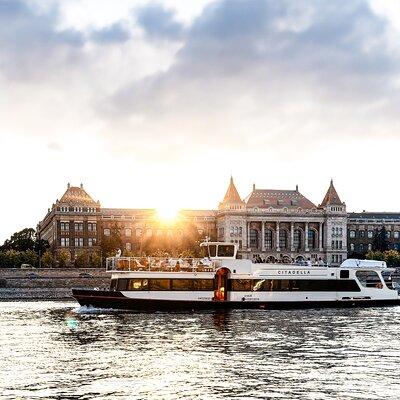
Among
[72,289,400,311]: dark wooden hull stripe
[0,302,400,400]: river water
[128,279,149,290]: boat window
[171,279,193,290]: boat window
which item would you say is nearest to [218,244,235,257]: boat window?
A: [171,279,193,290]: boat window

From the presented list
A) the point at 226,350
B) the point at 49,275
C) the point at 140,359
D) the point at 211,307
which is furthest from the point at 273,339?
the point at 49,275

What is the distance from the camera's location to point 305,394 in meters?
32.3

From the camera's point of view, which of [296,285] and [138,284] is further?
[296,285]

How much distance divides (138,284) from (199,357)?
32.3 m

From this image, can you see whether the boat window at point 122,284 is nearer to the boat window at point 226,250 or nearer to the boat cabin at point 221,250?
the boat cabin at point 221,250

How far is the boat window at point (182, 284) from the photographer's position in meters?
74.2

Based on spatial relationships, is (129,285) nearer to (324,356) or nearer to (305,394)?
(324,356)

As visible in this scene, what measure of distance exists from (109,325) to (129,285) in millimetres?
15051

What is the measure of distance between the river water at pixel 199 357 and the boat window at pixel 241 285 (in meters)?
9.68

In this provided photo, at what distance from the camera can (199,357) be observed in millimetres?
41906

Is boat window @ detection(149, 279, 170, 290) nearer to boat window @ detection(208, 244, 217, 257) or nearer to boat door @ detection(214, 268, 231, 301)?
boat door @ detection(214, 268, 231, 301)

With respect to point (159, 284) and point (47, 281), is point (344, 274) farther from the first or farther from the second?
point (47, 281)

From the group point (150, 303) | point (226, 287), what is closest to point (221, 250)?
point (226, 287)

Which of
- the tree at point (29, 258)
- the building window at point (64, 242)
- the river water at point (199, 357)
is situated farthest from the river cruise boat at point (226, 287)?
the building window at point (64, 242)
